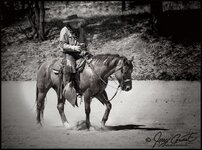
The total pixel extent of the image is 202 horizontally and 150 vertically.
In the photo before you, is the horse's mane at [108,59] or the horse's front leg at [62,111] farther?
the horse's front leg at [62,111]

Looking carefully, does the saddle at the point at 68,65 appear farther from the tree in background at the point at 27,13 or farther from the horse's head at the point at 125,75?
the tree in background at the point at 27,13

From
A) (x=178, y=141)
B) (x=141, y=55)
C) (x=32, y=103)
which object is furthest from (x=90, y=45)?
(x=178, y=141)

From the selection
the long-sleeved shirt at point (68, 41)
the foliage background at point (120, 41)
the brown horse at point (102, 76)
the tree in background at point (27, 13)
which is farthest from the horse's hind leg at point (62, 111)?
the tree in background at point (27, 13)

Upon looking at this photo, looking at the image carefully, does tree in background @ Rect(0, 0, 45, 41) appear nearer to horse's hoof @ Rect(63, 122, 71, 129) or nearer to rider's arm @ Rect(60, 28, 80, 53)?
rider's arm @ Rect(60, 28, 80, 53)

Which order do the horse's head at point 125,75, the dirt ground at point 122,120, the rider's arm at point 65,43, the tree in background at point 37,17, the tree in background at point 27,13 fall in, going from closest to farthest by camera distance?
1. the horse's head at point 125,75
2. the dirt ground at point 122,120
3. the rider's arm at point 65,43
4. the tree in background at point 37,17
5. the tree in background at point 27,13

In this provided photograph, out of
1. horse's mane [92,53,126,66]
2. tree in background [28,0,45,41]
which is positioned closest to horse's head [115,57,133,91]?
horse's mane [92,53,126,66]

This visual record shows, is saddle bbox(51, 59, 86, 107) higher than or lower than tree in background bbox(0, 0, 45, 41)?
lower

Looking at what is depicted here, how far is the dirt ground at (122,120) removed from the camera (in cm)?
796

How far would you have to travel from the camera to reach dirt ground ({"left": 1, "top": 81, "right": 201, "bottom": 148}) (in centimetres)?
796

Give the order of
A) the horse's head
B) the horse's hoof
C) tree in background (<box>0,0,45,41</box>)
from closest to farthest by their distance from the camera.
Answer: the horse's head, the horse's hoof, tree in background (<box>0,0,45,41</box>)

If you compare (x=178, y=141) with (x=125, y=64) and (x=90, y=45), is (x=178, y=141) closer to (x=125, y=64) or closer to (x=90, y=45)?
(x=125, y=64)

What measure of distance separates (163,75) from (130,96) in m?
2.00

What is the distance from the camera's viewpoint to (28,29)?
1327 cm

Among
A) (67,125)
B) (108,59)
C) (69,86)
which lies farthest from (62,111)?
(108,59)
